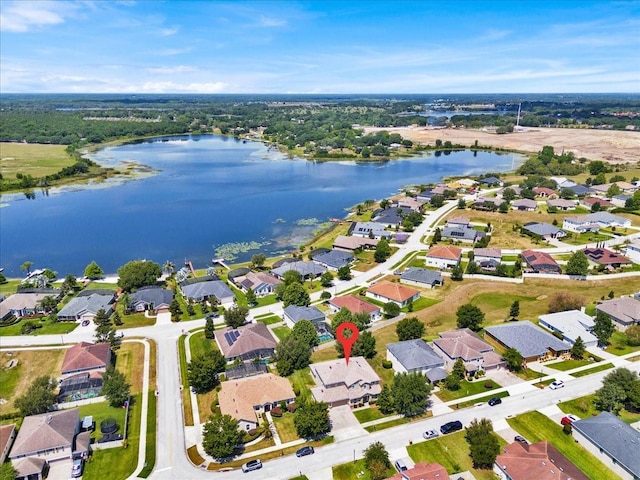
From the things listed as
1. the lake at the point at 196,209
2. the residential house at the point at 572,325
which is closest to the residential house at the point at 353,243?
the lake at the point at 196,209

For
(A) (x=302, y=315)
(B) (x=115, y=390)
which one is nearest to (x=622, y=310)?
(A) (x=302, y=315)

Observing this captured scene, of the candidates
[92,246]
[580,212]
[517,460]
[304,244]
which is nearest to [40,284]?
[92,246]

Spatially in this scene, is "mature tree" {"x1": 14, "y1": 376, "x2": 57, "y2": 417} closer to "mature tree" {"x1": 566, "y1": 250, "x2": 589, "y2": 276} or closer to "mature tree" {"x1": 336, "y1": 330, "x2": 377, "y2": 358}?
"mature tree" {"x1": 336, "y1": 330, "x2": 377, "y2": 358}

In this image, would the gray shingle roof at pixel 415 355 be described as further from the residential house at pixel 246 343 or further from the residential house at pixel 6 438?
the residential house at pixel 6 438

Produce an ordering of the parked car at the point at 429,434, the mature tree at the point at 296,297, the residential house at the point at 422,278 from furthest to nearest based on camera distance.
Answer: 1. the residential house at the point at 422,278
2. the mature tree at the point at 296,297
3. the parked car at the point at 429,434

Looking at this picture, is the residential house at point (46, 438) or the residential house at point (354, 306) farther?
the residential house at point (354, 306)

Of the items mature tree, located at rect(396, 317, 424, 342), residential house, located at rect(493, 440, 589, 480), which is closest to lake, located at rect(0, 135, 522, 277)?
mature tree, located at rect(396, 317, 424, 342)

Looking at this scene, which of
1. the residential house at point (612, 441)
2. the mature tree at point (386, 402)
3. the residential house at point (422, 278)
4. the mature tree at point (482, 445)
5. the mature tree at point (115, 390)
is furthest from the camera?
the residential house at point (422, 278)
